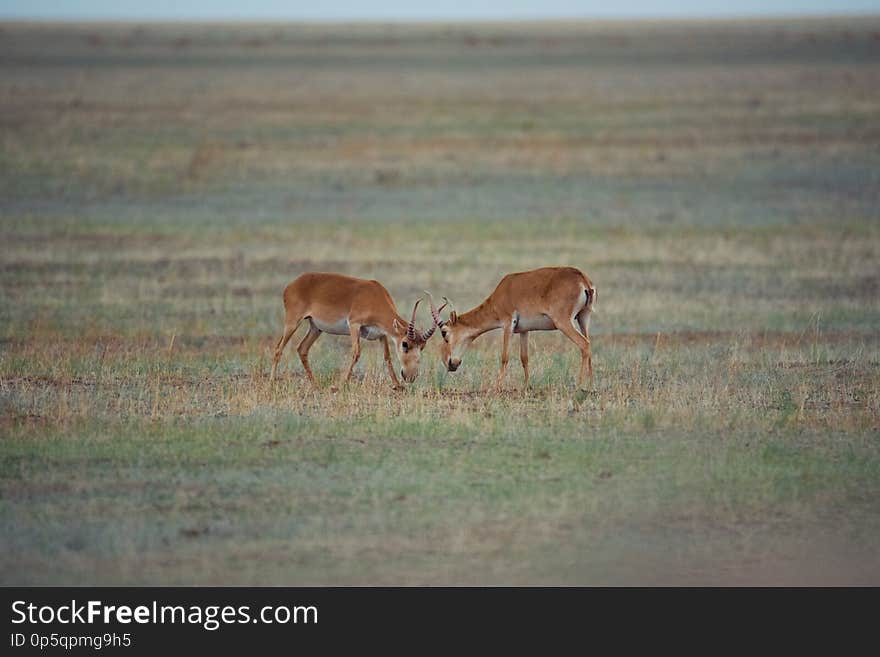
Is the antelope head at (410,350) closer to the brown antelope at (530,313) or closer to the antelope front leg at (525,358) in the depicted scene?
the brown antelope at (530,313)

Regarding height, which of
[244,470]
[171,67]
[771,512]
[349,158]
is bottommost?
[771,512]

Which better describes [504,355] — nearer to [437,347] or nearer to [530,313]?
[530,313]

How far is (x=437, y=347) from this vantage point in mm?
18047

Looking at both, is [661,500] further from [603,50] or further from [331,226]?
[603,50]

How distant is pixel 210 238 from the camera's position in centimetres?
2903

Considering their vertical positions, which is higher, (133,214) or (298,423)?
(133,214)

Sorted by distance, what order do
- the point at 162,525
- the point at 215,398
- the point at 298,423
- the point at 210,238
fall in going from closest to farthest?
the point at 162,525
the point at 298,423
the point at 215,398
the point at 210,238

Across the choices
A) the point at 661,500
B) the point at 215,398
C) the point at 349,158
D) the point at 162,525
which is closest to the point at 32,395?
the point at 215,398

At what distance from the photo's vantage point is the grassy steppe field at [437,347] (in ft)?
34.8

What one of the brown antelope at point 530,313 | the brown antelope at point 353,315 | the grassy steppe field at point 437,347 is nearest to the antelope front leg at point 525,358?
the brown antelope at point 530,313

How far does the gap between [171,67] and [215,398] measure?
5450cm

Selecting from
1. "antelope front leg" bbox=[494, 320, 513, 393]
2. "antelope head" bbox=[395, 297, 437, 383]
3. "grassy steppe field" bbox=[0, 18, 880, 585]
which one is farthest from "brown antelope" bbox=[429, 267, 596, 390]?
"grassy steppe field" bbox=[0, 18, 880, 585]

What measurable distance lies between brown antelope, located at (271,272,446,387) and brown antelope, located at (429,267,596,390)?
1.40ft

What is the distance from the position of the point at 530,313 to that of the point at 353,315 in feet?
5.66
